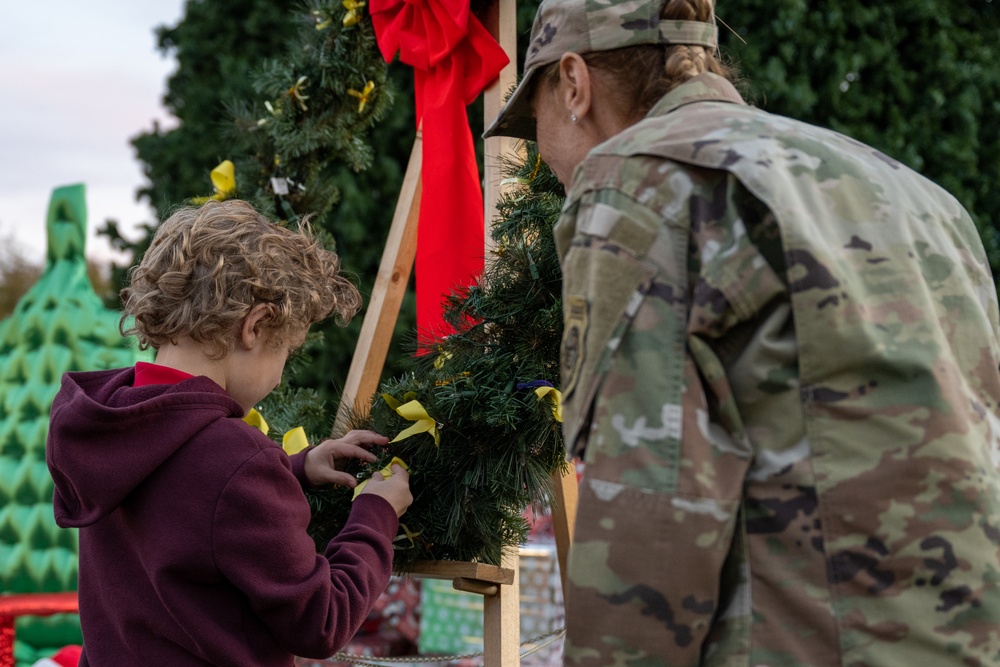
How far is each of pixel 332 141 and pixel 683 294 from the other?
213 centimetres

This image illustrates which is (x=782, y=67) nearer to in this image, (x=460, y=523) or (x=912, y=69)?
(x=912, y=69)

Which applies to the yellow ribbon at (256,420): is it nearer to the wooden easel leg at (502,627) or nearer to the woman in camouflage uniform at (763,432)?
the wooden easel leg at (502,627)

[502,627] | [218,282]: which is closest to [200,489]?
[218,282]

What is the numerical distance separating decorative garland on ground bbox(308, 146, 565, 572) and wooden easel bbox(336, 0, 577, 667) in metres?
0.07

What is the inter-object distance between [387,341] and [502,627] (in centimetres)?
92

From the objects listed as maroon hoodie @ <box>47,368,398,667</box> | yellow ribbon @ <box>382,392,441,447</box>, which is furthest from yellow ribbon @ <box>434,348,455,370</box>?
maroon hoodie @ <box>47,368,398,667</box>

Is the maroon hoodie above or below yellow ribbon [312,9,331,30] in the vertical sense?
below

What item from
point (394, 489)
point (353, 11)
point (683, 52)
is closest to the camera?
point (683, 52)

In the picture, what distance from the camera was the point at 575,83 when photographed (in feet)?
4.89

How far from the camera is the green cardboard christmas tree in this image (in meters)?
3.30

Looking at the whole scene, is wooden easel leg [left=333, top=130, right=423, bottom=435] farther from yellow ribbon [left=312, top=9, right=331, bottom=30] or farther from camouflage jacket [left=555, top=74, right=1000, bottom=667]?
camouflage jacket [left=555, top=74, right=1000, bottom=667]

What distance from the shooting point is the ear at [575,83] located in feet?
4.82

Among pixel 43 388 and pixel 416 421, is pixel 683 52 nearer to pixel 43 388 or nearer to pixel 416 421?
pixel 416 421

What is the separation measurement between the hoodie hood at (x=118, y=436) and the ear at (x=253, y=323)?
0.45 ft
